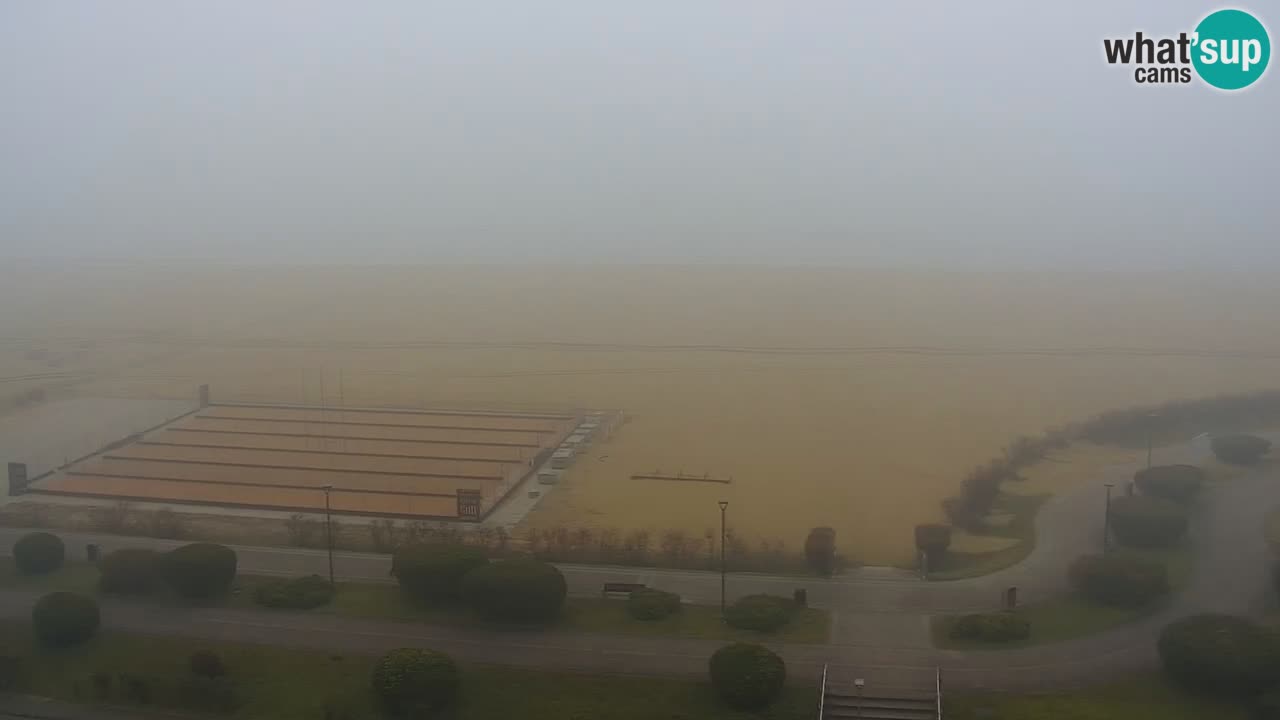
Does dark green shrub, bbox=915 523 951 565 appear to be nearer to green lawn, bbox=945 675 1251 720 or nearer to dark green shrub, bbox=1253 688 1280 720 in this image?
green lawn, bbox=945 675 1251 720

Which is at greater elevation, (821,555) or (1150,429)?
(1150,429)

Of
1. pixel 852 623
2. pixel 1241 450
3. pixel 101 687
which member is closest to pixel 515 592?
pixel 852 623

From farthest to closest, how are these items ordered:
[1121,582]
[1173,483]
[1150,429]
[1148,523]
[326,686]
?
[1150,429] < [1173,483] < [1148,523] < [1121,582] < [326,686]

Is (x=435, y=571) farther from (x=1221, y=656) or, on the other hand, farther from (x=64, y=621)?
(x=1221, y=656)

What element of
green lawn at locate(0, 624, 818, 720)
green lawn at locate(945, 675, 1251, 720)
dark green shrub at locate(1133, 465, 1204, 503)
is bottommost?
green lawn at locate(945, 675, 1251, 720)

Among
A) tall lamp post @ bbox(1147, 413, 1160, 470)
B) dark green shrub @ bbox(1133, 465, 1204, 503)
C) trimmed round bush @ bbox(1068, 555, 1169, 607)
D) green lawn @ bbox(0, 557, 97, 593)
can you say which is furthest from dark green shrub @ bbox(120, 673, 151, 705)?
tall lamp post @ bbox(1147, 413, 1160, 470)

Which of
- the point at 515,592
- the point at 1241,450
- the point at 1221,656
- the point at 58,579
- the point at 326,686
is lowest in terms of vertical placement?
the point at 326,686
